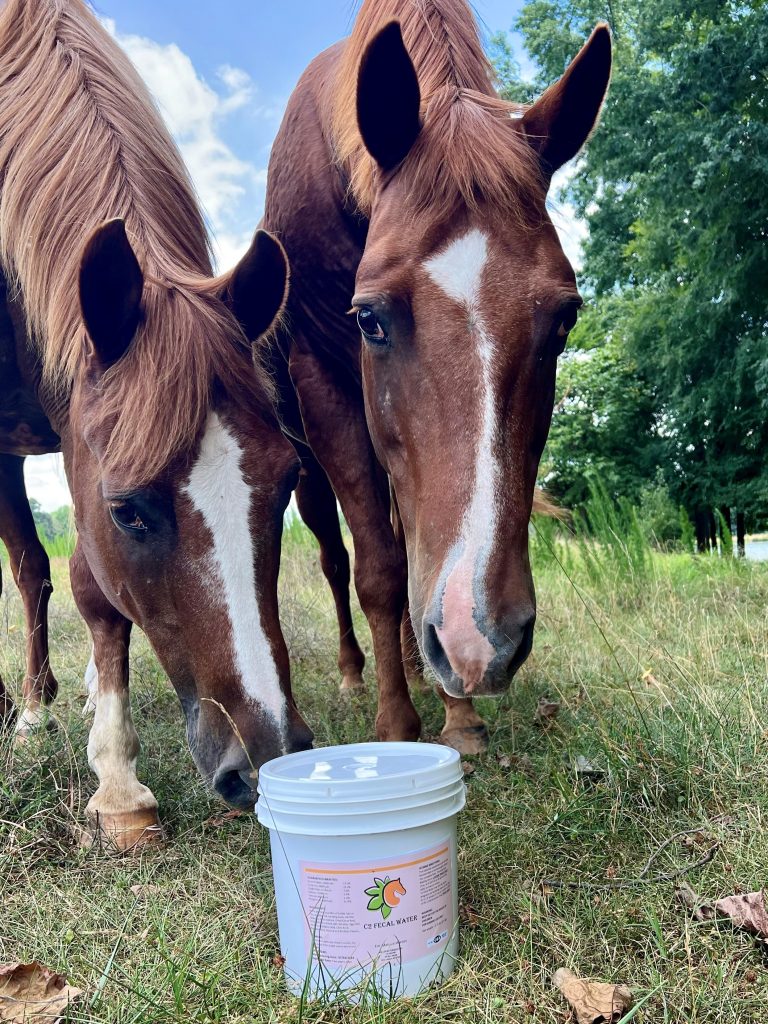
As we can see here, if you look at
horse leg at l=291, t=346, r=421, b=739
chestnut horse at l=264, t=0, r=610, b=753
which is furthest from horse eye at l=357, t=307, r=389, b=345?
horse leg at l=291, t=346, r=421, b=739

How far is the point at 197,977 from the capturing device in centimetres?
148

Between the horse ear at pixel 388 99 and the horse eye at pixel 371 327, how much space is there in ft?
1.50

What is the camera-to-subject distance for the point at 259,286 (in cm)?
221

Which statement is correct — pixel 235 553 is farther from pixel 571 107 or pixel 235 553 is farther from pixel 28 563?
pixel 28 563

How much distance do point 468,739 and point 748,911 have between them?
133 centimetres

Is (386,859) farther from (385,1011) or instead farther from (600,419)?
(600,419)

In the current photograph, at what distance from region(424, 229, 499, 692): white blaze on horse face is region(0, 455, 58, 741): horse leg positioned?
101 inches

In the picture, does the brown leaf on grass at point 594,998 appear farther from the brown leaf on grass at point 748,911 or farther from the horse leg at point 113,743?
the horse leg at point 113,743

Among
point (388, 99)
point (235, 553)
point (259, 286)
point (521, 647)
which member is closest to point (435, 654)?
point (521, 647)

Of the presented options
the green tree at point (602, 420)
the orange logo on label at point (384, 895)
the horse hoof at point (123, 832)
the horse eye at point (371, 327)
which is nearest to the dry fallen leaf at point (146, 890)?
the horse hoof at point (123, 832)

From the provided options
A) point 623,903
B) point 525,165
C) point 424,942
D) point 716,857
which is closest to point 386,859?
point 424,942

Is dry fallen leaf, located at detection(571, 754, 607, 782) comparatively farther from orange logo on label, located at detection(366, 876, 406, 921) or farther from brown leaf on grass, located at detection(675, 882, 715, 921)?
orange logo on label, located at detection(366, 876, 406, 921)

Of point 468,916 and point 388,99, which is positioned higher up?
point 388,99

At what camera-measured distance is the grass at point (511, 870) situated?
139 cm
